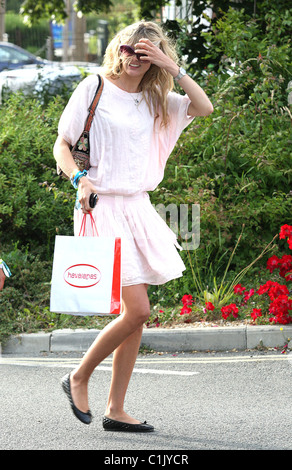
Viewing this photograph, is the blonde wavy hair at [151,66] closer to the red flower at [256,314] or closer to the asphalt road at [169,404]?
the asphalt road at [169,404]

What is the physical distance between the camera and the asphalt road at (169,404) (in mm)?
3967

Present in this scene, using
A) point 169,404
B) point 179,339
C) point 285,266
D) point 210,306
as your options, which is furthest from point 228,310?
point 169,404

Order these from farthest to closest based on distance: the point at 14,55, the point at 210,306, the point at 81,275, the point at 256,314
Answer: the point at 14,55 < the point at 210,306 < the point at 256,314 < the point at 81,275

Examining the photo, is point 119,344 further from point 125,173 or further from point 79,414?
point 125,173

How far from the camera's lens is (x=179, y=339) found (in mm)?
6184

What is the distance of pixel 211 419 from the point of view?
4.36 metres

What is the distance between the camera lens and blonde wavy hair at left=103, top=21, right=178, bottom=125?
388cm

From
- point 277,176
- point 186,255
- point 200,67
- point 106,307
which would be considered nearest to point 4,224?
point 186,255

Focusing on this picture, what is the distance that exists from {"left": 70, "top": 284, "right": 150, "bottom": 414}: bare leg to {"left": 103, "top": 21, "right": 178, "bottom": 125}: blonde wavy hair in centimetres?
90

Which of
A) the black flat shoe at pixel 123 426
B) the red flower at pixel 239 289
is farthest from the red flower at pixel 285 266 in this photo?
the black flat shoe at pixel 123 426

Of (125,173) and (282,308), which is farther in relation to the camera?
(282,308)

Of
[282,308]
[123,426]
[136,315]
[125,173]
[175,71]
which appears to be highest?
[175,71]

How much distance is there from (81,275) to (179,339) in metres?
2.56
